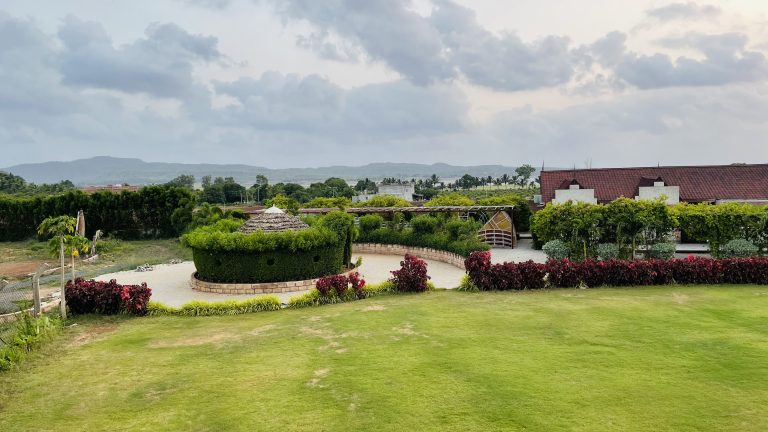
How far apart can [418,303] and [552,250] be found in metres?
9.09

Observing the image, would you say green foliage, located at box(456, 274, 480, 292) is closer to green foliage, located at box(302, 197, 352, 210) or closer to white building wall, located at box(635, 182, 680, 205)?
green foliage, located at box(302, 197, 352, 210)

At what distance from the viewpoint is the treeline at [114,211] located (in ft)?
123

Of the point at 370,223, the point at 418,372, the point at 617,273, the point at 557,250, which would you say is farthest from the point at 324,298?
the point at 370,223

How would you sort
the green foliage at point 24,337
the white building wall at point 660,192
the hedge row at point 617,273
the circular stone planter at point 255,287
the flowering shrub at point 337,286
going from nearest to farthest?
the green foliage at point 24,337
the flowering shrub at point 337,286
the hedge row at point 617,273
the circular stone planter at point 255,287
the white building wall at point 660,192

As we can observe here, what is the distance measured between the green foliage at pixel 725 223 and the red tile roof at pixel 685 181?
526 inches

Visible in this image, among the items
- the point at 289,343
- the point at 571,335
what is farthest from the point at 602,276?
the point at 289,343

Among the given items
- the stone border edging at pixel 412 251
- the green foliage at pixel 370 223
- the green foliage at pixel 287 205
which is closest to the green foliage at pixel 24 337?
the stone border edging at pixel 412 251

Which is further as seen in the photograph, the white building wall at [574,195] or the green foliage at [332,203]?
the green foliage at [332,203]

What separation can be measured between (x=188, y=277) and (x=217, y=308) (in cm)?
874

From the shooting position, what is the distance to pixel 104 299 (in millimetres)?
14508

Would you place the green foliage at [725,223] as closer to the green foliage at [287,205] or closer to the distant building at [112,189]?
the green foliage at [287,205]

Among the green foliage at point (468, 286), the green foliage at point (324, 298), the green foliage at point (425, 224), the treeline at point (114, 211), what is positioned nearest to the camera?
the green foliage at point (324, 298)

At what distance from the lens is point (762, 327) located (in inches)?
430

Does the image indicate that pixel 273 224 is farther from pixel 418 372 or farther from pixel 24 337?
pixel 418 372
